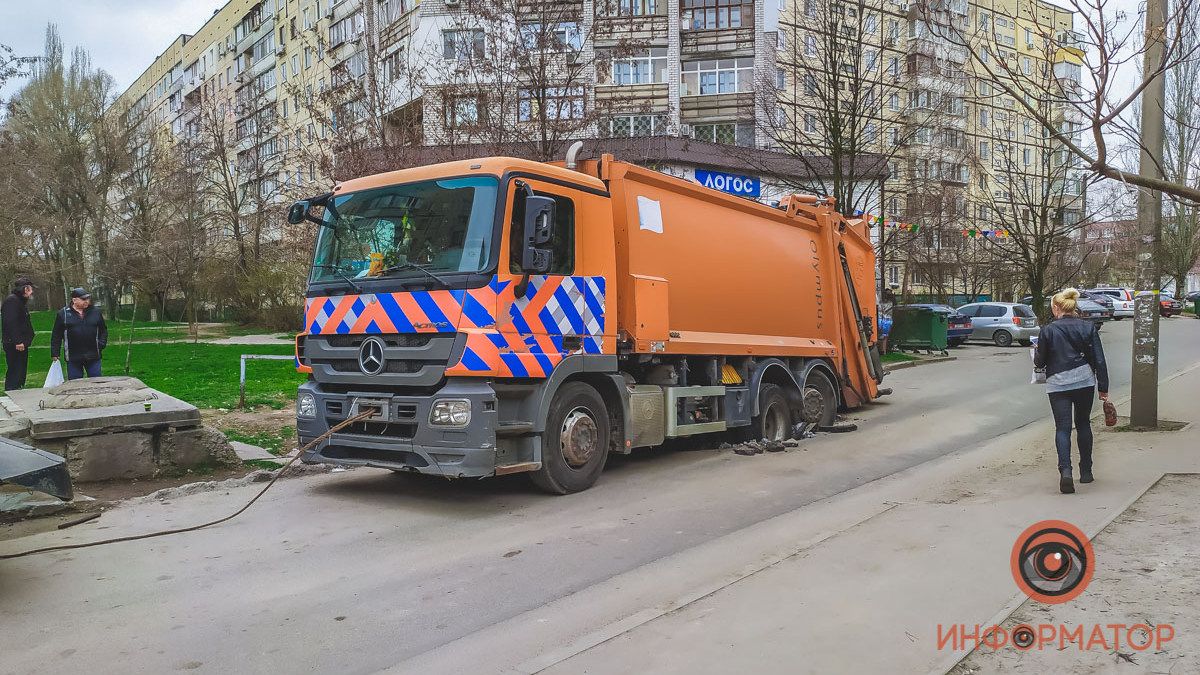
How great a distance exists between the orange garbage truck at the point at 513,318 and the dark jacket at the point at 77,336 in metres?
4.93

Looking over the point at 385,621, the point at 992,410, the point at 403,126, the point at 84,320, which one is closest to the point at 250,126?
the point at 403,126

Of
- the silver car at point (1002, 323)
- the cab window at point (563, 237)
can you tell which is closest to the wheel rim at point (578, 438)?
the cab window at point (563, 237)

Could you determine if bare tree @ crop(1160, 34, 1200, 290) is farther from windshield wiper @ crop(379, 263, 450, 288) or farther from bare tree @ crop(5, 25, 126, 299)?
bare tree @ crop(5, 25, 126, 299)

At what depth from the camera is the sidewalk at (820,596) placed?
376cm

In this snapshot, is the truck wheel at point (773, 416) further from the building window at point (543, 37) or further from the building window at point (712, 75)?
the building window at point (712, 75)

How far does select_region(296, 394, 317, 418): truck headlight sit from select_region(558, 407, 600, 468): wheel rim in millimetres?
2106

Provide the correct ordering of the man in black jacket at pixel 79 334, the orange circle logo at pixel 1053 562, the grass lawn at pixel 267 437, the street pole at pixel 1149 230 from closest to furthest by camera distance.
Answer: the orange circle logo at pixel 1053 562, the street pole at pixel 1149 230, the grass lawn at pixel 267 437, the man in black jacket at pixel 79 334

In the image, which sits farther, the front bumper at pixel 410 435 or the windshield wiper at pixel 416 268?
the windshield wiper at pixel 416 268

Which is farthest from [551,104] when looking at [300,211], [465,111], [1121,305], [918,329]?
[1121,305]

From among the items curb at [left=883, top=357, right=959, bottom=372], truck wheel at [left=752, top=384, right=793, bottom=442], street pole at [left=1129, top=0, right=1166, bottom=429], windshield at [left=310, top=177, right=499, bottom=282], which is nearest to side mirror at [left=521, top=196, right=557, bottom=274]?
windshield at [left=310, top=177, right=499, bottom=282]

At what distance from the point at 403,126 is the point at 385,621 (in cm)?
1290

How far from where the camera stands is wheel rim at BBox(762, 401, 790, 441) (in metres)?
10.4

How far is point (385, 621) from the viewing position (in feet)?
14.4

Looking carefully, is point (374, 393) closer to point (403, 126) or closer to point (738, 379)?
point (738, 379)
